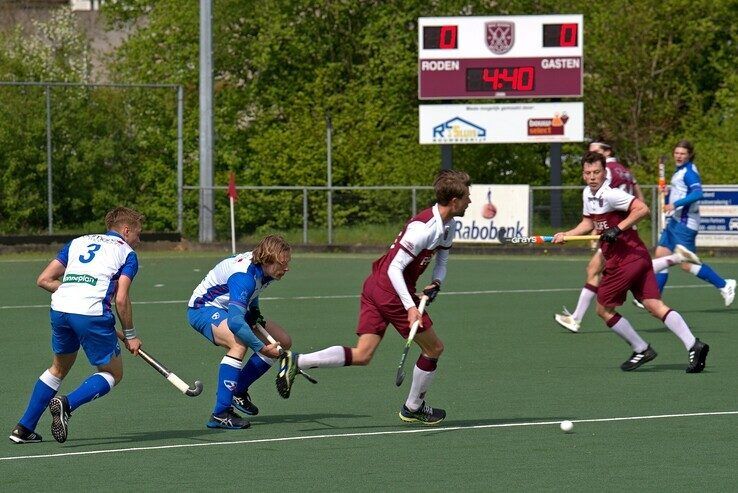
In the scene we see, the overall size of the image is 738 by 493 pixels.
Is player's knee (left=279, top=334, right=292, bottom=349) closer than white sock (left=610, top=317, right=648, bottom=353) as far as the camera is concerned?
Yes

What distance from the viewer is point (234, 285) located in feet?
30.4

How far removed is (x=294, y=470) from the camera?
8094 millimetres

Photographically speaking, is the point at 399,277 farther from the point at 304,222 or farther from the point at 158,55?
the point at 158,55

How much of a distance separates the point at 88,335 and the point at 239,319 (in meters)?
0.89

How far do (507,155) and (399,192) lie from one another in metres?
5.14

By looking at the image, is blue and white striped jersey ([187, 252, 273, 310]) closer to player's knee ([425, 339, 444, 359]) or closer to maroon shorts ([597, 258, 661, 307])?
player's knee ([425, 339, 444, 359])

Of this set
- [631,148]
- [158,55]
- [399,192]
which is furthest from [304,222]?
[631,148]

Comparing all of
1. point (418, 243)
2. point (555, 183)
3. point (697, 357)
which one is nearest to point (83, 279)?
point (418, 243)

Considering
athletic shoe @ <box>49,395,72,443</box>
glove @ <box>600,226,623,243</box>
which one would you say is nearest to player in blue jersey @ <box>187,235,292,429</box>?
athletic shoe @ <box>49,395,72,443</box>

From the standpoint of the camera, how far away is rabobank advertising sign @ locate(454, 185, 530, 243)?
98.5ft

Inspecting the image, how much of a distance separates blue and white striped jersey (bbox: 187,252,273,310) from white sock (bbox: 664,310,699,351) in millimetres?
3893

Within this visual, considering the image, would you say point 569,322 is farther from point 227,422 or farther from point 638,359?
point 227,422

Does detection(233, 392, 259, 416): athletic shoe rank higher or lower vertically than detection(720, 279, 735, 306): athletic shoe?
lower

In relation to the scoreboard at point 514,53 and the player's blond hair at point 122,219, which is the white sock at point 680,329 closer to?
the player's blond hair at point 122,219
